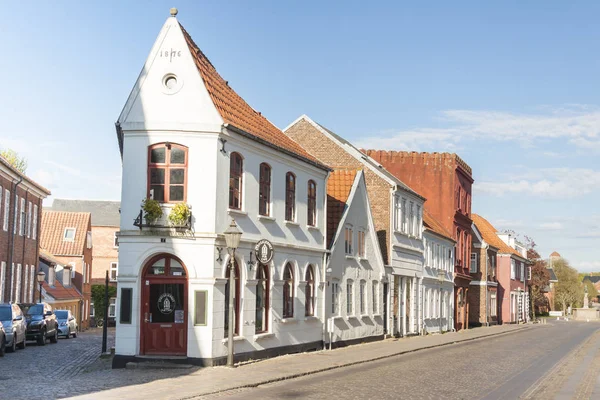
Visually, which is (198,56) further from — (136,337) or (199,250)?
(136,337)

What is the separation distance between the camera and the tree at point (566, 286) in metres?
148

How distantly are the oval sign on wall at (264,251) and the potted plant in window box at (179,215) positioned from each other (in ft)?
10.5

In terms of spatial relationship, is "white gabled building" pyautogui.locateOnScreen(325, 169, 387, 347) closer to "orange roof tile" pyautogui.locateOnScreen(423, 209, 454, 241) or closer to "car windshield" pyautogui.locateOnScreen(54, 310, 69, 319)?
"orange roof tile" pyautogui.locateOnScreen(423, 209, 454, 241)

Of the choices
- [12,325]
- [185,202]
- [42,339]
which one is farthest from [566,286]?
[185,202]

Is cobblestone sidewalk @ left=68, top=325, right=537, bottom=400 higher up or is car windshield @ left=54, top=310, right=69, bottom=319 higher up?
car windshield @ left=54, top=310, right=69, bottom=319

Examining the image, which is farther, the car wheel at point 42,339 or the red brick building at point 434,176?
the red brick building at point 434,176

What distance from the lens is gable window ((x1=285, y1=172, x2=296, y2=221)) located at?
29.5m

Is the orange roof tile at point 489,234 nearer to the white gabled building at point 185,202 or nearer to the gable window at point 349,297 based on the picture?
the gable window at point 349,297

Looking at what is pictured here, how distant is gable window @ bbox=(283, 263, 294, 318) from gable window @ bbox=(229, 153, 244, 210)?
166 inches

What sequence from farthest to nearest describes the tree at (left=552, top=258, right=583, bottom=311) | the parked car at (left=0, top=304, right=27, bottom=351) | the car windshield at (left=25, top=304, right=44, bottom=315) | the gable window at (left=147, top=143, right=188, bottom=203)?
the tree at (left=552, top=258, right=583, bottom=311) < the car windshield at (left=25, top=304, right=44, bottom=315) < the parked car at (left=0, top=304, right=27, bottom=351) < the gable window at (left=147, top=143, right=188, bottom=203)

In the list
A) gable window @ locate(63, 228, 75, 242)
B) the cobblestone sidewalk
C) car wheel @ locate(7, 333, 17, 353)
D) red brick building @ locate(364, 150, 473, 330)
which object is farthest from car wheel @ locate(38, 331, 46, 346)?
gable window @ locate(63, 228, 75, 242)

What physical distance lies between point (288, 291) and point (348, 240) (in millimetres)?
7213

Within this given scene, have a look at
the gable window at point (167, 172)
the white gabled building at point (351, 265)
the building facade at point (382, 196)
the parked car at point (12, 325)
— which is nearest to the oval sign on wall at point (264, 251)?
the gable window at point (167, 172)

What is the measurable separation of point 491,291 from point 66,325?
135 feet
